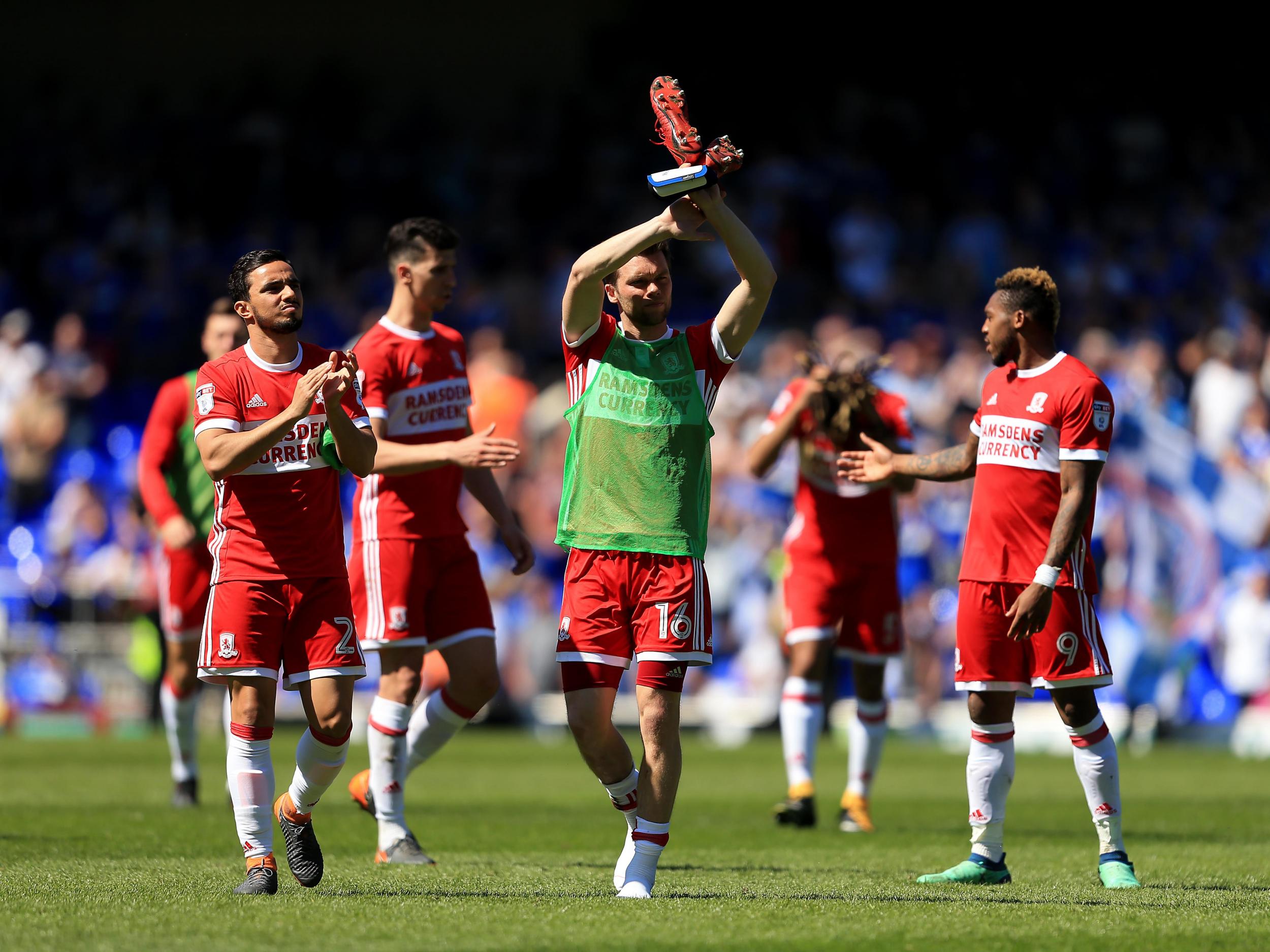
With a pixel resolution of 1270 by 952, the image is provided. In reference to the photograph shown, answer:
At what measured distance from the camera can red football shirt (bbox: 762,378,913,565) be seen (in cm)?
1038

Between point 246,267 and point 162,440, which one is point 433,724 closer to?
point 246,267

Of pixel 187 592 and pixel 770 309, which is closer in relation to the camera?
pixel 187 592

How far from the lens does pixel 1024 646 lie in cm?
745

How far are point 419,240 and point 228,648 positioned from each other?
262cm

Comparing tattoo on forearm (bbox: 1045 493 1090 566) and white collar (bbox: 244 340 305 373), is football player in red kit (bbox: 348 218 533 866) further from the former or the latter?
tattoo on forearm (bbox: 1045 493 1090 566)

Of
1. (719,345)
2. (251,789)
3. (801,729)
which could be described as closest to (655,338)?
(719,345)

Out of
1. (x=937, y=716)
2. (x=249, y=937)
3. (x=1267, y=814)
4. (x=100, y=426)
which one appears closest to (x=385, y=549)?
(x=249, y=937)

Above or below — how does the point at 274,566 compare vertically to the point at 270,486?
below

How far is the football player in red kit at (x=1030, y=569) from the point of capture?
23.7 ft

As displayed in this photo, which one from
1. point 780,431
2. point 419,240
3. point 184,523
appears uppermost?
point 419,240

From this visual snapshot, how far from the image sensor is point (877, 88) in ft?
87.1

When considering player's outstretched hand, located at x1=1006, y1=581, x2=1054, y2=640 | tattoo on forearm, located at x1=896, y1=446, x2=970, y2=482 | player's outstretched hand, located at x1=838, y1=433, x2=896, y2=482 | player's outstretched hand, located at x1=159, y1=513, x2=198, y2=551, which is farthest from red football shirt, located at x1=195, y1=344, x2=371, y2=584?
player's outstretched hand, located at x1=1006, y1=581, x2=1054, y2=640

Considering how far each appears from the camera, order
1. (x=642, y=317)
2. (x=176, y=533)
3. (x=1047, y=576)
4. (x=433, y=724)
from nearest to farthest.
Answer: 1. (x=642, y=317)
2. (x=1047, y=576)
3. (x=433, y=724)
4. (x=176, y=533)

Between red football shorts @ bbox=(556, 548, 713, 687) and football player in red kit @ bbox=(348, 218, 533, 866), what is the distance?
153 centimetres
